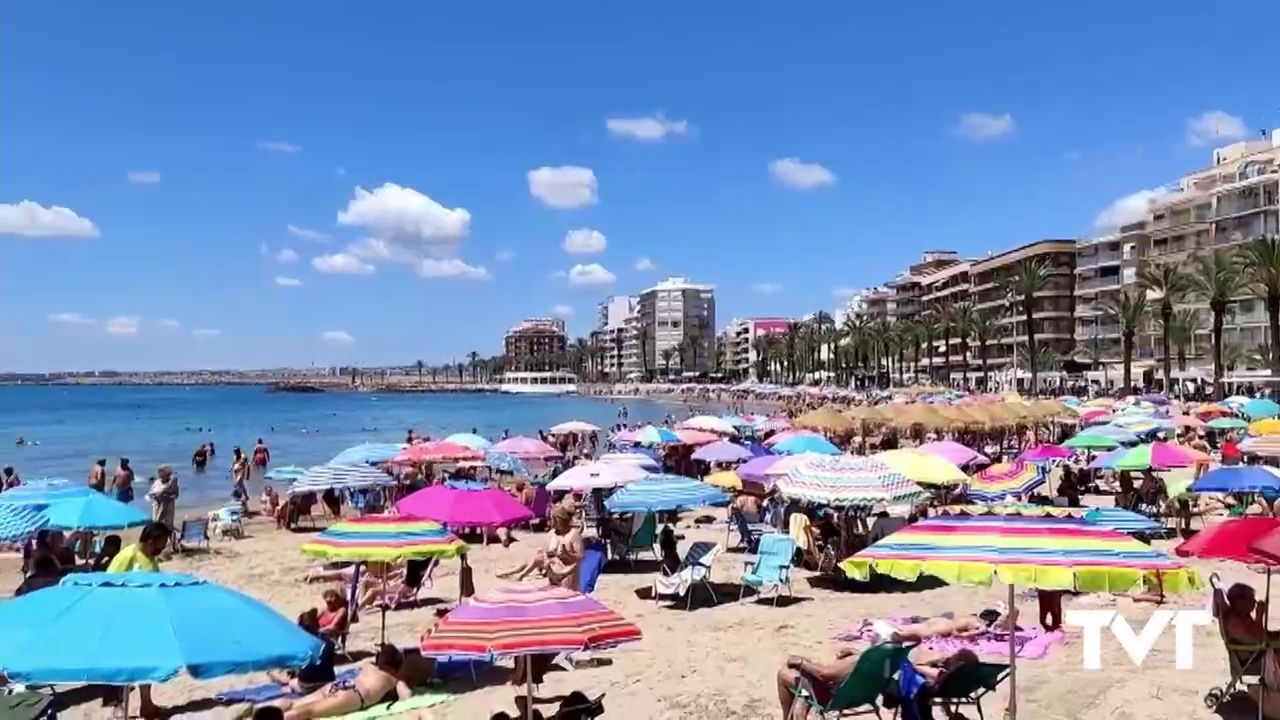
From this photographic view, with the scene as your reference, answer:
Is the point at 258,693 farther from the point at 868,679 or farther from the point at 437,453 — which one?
the point at 437,453

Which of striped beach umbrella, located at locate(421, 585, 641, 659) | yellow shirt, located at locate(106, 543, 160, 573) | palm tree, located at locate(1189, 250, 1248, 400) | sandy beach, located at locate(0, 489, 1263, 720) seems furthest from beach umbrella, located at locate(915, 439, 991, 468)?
palm tree, located at locate(1189, 250, 1248, 400)

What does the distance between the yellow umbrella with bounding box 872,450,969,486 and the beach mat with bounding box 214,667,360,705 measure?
867cm

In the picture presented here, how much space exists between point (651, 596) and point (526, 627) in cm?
734

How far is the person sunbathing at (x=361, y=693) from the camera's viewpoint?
23.7ft

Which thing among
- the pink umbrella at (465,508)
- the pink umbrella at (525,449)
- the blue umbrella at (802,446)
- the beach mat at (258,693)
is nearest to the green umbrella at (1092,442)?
the blue umbrella at (802,446)

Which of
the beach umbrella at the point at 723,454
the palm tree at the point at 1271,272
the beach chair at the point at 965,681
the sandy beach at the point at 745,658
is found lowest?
the sandy beach at the point at 745,658

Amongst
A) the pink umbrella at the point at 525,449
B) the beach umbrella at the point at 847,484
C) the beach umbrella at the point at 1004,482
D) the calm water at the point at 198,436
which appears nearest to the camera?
the beach umbrella at the point at 847,484

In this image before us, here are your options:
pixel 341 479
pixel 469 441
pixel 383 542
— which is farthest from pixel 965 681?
pixel 469 441

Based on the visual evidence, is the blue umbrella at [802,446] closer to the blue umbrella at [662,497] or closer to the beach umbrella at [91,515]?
the blue umbrella at [662,497]

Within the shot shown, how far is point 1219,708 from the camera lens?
806 centimetres

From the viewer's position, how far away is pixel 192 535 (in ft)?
61.5

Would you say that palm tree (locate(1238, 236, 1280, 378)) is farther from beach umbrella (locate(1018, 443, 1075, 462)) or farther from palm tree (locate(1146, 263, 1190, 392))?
beach umbrella (locate(1018, 443, 1075, 462))

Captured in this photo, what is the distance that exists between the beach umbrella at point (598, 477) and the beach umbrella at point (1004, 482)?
19.0 feet

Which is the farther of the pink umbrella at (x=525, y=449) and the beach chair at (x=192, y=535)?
the pink umbrella at (x=525, y=449)
